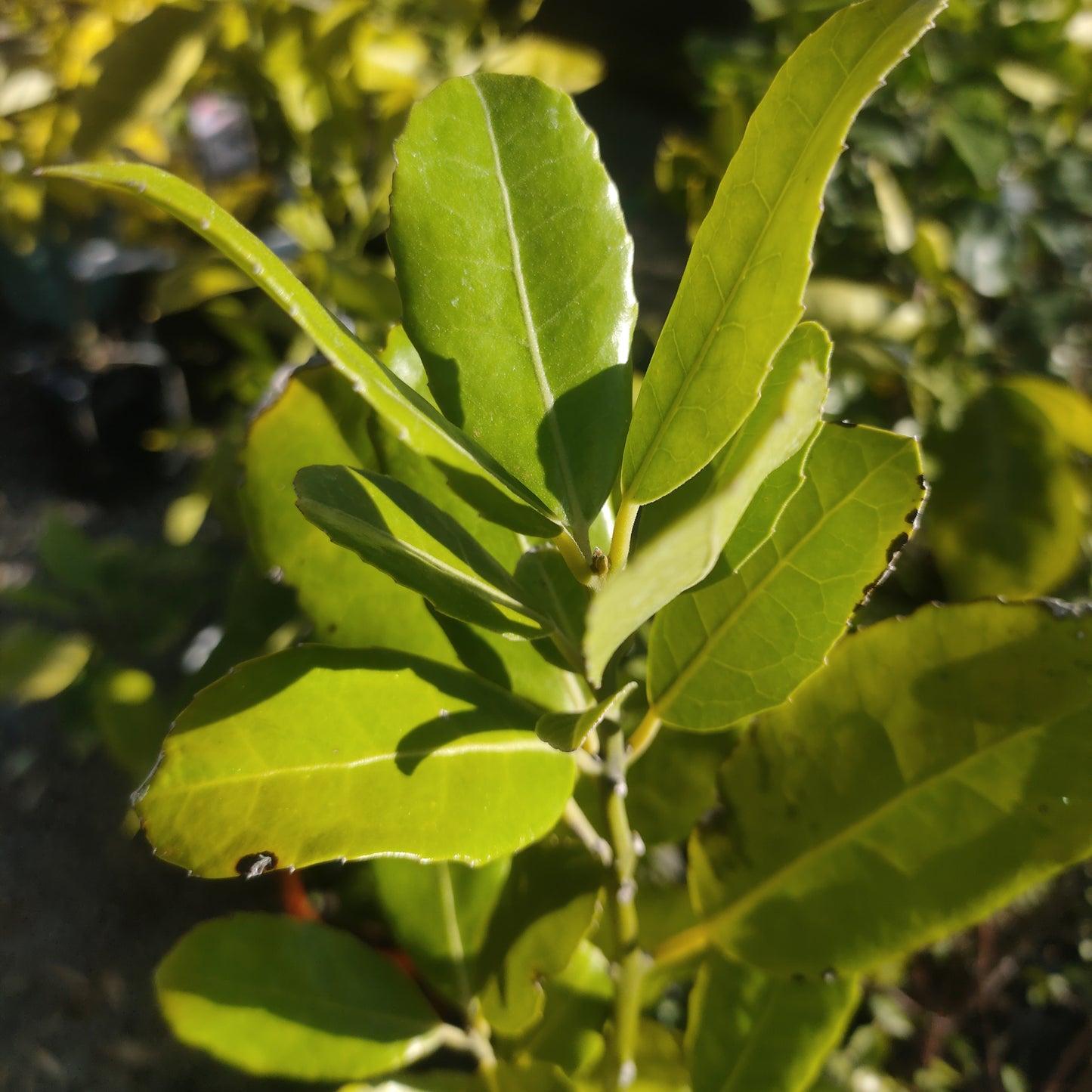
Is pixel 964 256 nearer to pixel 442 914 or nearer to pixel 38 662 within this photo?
pixel 442 914

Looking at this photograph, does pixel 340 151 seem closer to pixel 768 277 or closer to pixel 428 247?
pixel 428 247

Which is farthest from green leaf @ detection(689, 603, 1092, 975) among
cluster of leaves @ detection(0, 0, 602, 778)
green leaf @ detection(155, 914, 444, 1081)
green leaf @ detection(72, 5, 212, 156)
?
green leaf @ detection(72, 5, 212, 156)

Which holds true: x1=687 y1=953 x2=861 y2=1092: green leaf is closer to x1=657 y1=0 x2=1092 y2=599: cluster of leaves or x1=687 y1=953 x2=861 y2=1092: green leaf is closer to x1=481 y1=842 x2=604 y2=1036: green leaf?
x1=481 y1=842 x2=604 y2=1036: green leaf

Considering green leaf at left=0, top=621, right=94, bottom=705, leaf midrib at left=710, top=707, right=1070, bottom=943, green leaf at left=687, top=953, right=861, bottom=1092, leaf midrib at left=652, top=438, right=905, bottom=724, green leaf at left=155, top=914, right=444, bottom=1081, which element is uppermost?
leaf midrib at left=652, top=438, right=905, bottom=724

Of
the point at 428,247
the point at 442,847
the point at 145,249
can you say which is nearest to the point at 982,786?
the point at 442,847

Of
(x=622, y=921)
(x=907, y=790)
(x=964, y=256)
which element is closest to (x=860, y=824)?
(x=907, y=790)

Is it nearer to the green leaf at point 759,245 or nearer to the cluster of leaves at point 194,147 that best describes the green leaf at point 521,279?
the green leaf at point 759,245
